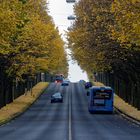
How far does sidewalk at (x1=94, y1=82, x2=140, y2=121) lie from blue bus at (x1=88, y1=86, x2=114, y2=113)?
192 cm

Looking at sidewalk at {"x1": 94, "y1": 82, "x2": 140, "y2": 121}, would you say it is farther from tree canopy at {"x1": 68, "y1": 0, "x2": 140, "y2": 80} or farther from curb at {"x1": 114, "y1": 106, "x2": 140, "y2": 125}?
tree canopy at {"x1": 68, "y1": 0, "x2": 140, "y2": 80}

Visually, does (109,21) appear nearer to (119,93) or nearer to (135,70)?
(135,70)

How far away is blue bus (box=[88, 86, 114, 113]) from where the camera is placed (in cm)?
7112

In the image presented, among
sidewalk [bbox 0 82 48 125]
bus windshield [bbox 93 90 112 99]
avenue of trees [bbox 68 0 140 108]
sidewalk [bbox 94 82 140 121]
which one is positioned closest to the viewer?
avenue of trees [bbox 68 0 140 108]

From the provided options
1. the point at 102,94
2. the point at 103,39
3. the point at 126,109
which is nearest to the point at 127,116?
the point at 102,94

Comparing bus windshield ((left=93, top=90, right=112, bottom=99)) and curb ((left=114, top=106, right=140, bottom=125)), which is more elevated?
bus windshield ((left=93, top=90, right=112, bottom=99))

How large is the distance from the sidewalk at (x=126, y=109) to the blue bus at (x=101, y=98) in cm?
192

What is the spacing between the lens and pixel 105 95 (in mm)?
71250

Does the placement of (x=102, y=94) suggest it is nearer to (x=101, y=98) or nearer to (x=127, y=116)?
(x=101, y=98)

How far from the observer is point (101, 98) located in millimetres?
71125

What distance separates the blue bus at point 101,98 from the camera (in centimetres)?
7112

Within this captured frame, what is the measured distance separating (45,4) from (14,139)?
221ft

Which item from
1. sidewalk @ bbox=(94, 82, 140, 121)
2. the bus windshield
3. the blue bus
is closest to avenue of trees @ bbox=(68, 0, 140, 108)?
sidewalk @ bbox=(94, 82, 140, 121)

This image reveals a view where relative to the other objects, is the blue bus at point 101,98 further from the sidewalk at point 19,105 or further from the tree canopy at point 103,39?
the sidewalk at point 19,105
